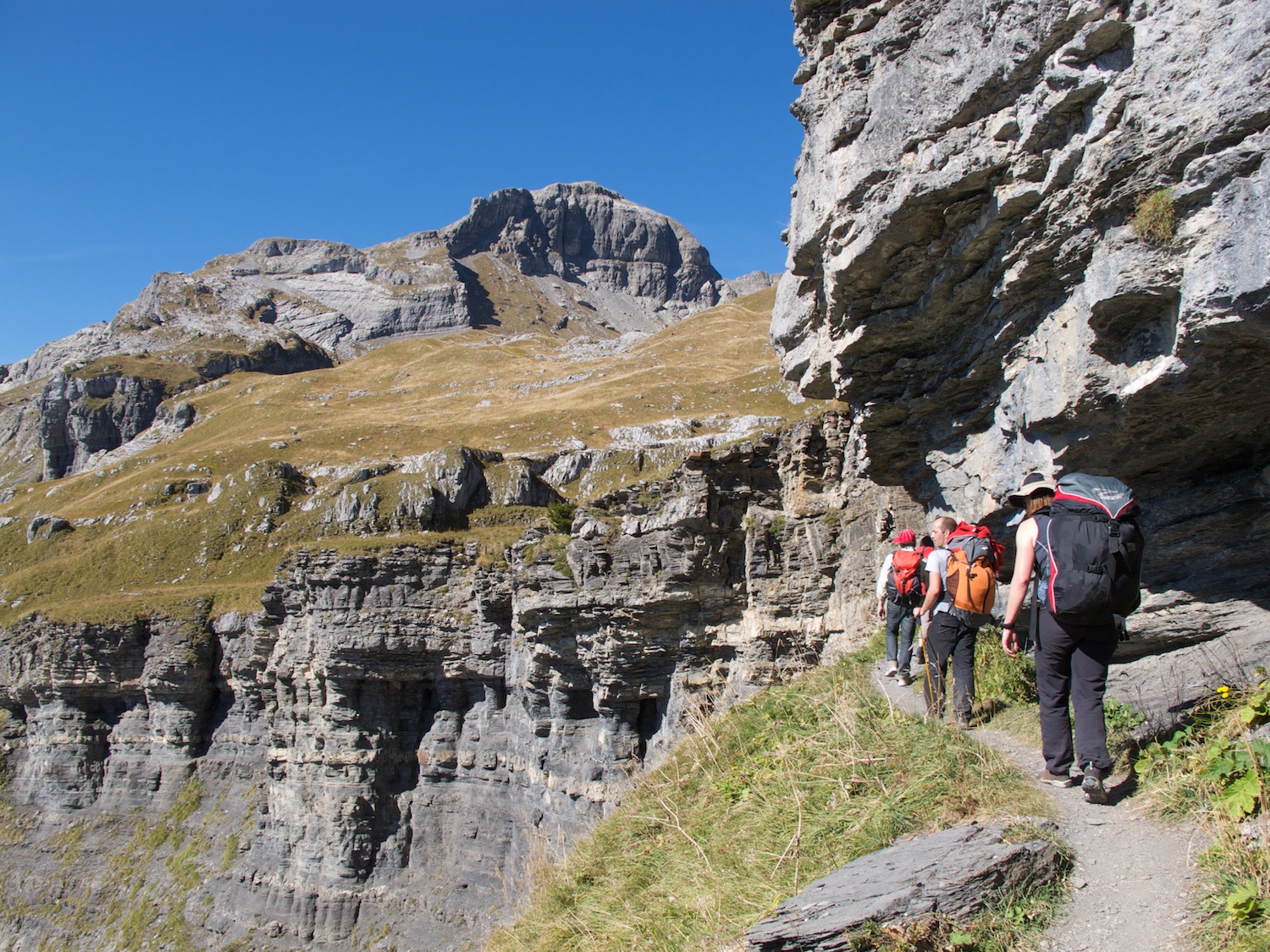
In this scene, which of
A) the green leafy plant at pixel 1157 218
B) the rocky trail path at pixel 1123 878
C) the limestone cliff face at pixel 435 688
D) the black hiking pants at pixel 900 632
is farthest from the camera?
the limestone cliff face at pixel 435 688

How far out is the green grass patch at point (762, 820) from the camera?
5734mm

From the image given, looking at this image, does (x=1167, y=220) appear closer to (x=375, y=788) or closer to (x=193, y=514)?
(x=375, y=788)

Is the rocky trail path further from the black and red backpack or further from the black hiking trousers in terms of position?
the black and red backpack

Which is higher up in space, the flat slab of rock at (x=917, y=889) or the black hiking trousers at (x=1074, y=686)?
the black hiking trousers at (x=1074, y=686)

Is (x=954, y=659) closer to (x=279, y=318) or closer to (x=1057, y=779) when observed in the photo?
(x=1057, y=779)

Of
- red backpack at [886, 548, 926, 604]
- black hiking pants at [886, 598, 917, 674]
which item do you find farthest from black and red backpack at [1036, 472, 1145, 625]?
black hiking pants at [886, 598, 917, 674]

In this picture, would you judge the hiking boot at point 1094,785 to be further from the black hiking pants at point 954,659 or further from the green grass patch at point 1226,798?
the black hiking pants at point 954,659

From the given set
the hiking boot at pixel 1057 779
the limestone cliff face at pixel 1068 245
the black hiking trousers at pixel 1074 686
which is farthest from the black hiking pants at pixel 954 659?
the limestone cliff face at pixel 1068 245

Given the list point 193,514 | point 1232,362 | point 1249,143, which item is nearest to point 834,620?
point 1232,362

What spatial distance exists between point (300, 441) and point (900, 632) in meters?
61.9

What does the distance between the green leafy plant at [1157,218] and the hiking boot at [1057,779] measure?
4383 millimetres

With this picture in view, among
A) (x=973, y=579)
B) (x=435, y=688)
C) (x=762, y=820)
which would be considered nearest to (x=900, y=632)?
(x=973, y=579)

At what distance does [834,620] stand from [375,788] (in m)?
21.3

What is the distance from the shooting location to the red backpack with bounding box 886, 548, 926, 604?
1019 centimetres
